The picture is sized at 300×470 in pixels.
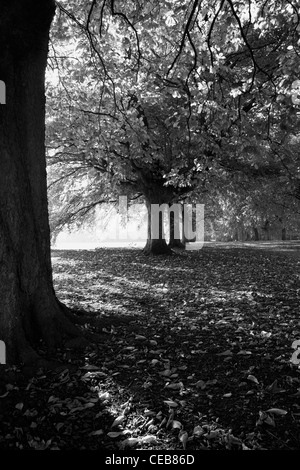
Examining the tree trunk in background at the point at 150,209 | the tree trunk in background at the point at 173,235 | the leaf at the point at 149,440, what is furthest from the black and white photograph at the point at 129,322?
the tree trunk in background at the point at 173,235

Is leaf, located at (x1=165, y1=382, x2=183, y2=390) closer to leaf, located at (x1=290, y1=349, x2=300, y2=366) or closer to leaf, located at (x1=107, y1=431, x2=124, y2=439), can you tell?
leaf, located at (x1=107, y1=431, x2=124, y2=439)

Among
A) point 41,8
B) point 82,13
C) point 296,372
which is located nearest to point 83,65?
point 82,13

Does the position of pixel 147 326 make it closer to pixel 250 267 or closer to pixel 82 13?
pixel 82 13

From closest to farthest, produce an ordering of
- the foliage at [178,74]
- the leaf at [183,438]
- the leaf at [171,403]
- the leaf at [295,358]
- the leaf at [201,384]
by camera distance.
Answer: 1. the leaf at [183,438]
2. the leaf at [171,403]
3. the leaf at [201,384]
4. the leaf at [295,358]
5. the foliage at [178,74]

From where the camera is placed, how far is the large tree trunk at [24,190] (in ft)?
14.2

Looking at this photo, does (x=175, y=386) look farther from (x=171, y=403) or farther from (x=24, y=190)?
(x=24, y=190)

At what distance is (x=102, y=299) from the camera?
8.34m

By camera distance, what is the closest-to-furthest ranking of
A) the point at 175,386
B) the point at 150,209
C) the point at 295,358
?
1. the point at 175,386
2. the point at 295,358
3. the point at 150,209

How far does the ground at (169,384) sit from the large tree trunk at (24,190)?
0.57 metres

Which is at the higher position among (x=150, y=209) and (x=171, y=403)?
(x=150, y=209)

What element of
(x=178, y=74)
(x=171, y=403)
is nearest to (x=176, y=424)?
(x=171, y=403)

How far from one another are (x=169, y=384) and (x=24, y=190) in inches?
115

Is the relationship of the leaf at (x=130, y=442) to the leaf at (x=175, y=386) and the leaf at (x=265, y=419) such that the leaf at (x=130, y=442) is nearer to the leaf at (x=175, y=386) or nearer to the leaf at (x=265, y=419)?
the leaf at (x=175, y=386)

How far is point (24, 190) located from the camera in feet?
A: 15.1
